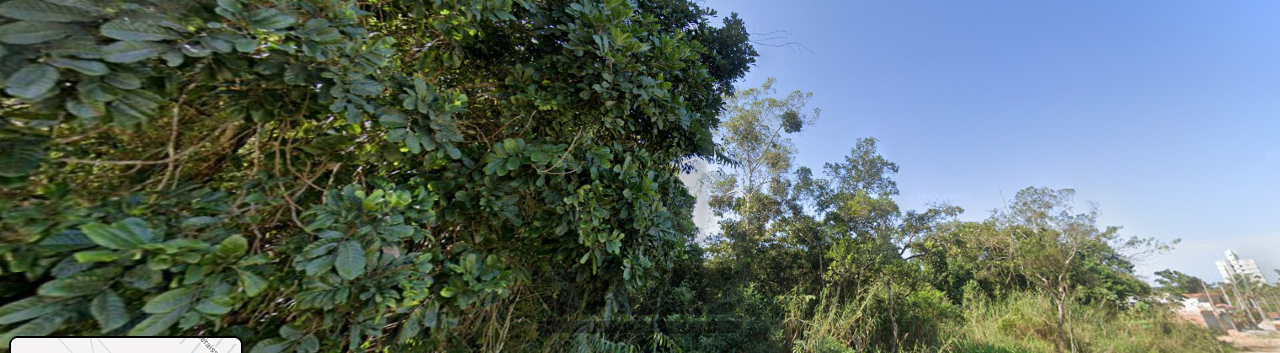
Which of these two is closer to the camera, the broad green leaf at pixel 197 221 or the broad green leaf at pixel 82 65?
the broad green leaf at pixel 82 65

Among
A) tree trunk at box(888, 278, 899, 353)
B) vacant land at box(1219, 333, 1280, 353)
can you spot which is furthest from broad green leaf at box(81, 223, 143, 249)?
vacant land at box(1219, 333, 1280, 353)

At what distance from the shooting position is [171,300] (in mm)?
640

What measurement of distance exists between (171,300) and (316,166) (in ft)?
1.87

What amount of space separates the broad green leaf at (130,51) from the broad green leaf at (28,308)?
404mm

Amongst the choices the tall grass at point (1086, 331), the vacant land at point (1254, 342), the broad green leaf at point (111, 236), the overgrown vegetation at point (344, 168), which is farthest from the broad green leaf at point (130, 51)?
the vacant land at point (1254, 342)

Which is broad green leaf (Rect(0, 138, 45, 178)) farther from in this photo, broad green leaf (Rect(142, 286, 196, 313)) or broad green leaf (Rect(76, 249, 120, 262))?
broad green leaf (Rect(142, 286, 196, 313))

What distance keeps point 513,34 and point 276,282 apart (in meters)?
1.25

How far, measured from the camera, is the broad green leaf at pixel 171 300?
61 centimetres

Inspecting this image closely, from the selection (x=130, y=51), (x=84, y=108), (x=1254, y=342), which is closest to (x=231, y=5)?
(x=130, y=51)

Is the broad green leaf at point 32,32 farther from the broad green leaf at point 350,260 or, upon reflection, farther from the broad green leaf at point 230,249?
the broad green leaf at point 350,260

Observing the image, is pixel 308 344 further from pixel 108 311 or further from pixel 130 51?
pixel 130 51

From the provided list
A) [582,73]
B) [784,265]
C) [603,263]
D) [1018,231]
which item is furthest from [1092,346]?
[582,73]

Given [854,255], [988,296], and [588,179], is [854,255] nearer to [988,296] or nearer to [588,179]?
[988,296]
